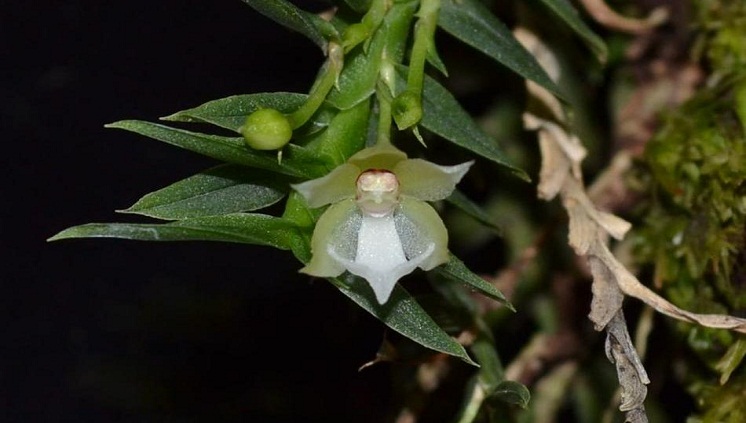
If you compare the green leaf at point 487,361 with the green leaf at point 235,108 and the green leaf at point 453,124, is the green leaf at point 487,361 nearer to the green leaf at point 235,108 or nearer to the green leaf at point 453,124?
the green leaf at point 453,124

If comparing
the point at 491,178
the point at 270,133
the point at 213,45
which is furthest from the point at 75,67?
the point at 270,133

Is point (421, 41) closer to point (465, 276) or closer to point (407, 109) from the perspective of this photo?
point (407, 109)

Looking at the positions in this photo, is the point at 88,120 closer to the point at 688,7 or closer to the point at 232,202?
the point at 232,202

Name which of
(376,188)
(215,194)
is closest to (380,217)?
(376,188)

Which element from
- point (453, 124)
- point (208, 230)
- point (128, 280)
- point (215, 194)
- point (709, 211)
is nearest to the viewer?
point (208, 230)

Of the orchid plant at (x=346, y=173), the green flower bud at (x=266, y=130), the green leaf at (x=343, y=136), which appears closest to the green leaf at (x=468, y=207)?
the orchid plant at (x=346, y=173)

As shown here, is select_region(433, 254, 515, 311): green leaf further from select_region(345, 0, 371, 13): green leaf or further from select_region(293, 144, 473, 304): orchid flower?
select_region(345, 0, 371, 13): green leaf
